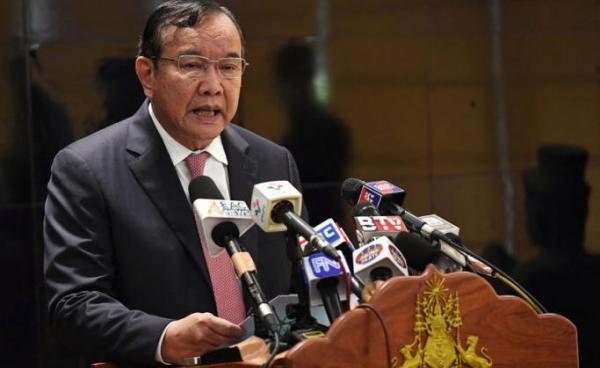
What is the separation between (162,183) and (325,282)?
72 centimetres

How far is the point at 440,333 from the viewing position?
178cm

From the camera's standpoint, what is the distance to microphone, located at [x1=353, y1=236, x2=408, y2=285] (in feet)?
6.12

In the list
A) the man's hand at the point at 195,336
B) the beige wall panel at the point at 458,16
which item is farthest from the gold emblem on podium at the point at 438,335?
the beige wall panel at the point at 458,16

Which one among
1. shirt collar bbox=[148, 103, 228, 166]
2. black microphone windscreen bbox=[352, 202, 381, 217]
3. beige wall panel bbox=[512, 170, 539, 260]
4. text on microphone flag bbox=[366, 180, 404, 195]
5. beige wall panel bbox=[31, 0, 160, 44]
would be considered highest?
beige wall panel bbox=[31, 0, 160, 44]

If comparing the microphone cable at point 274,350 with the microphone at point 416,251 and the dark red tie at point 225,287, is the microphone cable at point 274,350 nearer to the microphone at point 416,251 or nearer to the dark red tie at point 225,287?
the microphone at point 416,251

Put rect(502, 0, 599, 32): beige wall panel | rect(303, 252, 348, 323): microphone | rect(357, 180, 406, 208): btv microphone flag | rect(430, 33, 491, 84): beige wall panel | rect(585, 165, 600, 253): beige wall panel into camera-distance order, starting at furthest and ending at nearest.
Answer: rect(585, 165, 600, 253): beige wall panel → rect(502, 0, 599, 32): beige wall panel → rect(430, 33, 491, 84): beige wall panel → rect(357, 180, 406, 208): btv microphone flag → rect(303, 252, 348, 323): microphone

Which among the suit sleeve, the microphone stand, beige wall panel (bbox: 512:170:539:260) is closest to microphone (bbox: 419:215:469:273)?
the microphone stand

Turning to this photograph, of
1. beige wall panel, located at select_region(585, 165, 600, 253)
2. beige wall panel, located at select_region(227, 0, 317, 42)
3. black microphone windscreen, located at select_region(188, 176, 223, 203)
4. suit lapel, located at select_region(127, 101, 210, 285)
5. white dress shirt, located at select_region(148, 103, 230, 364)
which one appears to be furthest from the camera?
Result: beige wall panel, located at select_region(585, 165, 600, 253)

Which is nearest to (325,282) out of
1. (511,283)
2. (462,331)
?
(462,331)

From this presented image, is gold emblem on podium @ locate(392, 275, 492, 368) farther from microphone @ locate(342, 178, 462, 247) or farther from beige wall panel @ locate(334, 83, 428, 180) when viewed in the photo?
beige wall panel @ locate(334, 83, 428, 180)

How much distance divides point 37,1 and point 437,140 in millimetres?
1818

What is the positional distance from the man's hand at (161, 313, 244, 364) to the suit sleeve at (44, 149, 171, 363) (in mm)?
59

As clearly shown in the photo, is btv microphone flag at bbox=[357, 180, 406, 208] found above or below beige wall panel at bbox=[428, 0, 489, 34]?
below

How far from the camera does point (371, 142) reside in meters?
4.38
